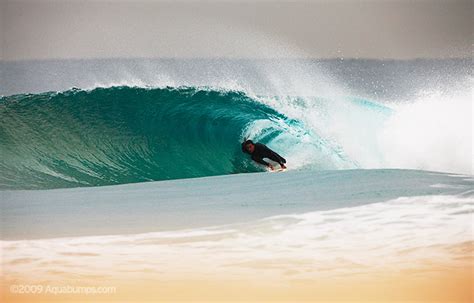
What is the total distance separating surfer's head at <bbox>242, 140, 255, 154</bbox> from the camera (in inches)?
156

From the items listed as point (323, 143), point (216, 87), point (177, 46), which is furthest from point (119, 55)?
point (323, 143)

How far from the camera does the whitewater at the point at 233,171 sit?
11.7 feet

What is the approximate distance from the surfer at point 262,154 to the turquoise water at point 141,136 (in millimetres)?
58

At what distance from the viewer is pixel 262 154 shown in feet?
12.9

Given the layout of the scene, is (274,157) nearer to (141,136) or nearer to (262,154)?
(262,154)

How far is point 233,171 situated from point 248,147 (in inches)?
7.5

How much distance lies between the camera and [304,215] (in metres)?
3.65

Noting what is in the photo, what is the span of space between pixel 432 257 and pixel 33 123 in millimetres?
2675

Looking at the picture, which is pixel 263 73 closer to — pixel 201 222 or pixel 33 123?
pixel 201 222

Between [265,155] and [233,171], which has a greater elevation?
[265,155]
